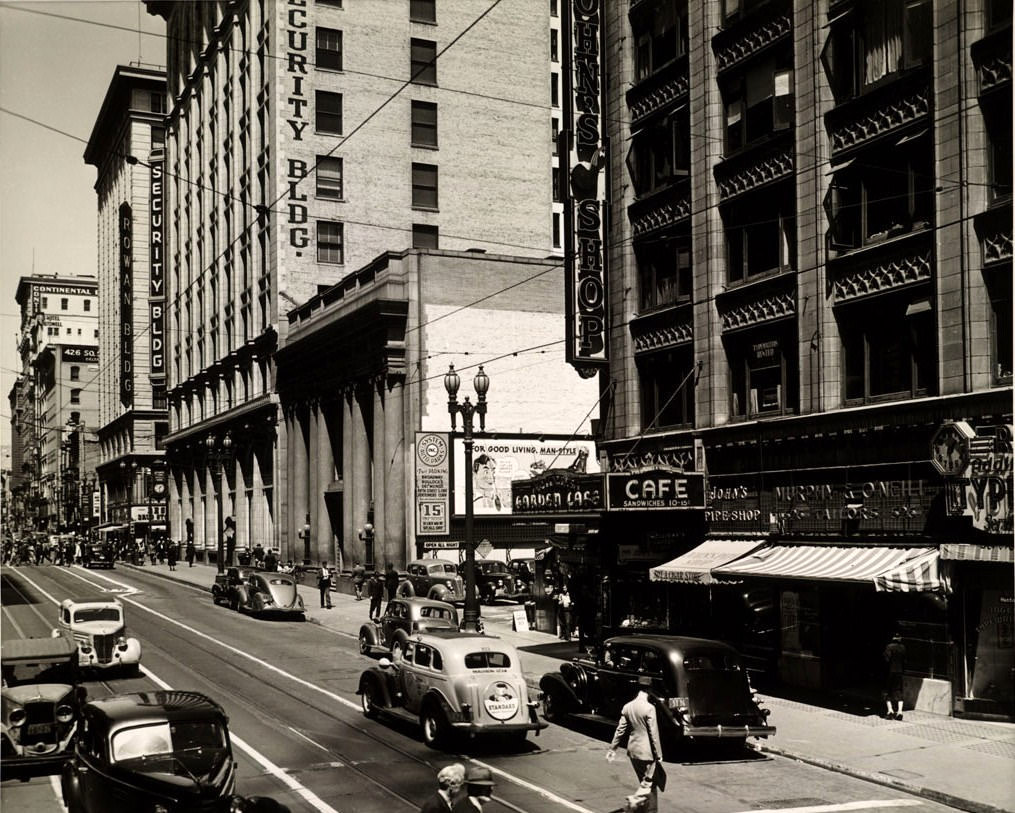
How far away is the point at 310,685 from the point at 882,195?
54.4ft

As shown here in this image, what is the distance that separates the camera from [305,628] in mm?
38000

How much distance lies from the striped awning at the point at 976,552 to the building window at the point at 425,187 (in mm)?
45074

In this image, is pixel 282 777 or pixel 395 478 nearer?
pixel 282 777

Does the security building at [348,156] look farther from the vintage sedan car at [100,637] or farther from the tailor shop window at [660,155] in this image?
the vintage sedan car at [100,637]

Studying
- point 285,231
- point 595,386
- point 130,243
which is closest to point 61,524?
point 130,243

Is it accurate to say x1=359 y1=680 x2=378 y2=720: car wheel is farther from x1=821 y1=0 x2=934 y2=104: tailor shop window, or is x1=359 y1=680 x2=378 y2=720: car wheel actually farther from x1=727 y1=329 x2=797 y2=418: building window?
x1=821 y1=0 x2=934 y2=104: tailor shop window

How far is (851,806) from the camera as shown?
15.7 metres

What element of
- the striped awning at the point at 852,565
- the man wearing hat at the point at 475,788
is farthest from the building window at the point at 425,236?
the man wearing hat at the point at 475,788

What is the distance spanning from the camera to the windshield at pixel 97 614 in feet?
89.8

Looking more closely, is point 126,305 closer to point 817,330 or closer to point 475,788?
point 817,330

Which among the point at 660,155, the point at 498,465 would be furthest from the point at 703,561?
the point at 498,465

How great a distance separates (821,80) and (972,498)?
33.1ft

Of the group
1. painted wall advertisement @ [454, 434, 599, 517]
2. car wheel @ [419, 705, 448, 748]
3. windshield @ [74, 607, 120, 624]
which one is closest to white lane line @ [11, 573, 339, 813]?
car wheel @ [419, 705, 448, 748]

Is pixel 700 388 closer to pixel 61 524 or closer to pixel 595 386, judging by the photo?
pixel 595 386
